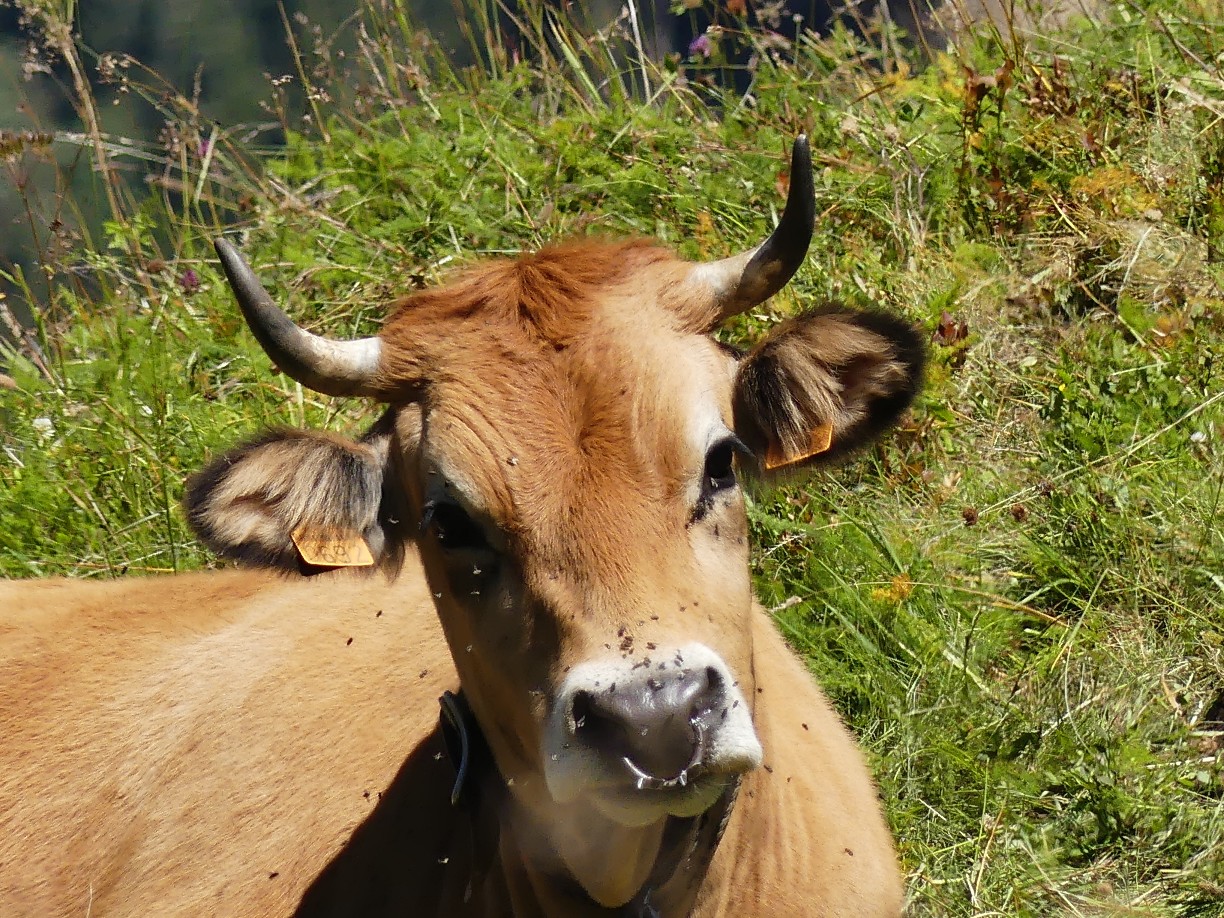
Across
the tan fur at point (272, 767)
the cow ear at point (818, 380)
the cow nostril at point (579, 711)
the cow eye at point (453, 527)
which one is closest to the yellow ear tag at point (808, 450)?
the cow ear at point (818, 380)

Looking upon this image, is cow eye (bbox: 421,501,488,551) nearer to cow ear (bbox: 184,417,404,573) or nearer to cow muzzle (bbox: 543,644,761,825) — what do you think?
cow ear (bbox: 184,417,404,573)

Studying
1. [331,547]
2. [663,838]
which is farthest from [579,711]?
[331,547]

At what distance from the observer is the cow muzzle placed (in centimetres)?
258

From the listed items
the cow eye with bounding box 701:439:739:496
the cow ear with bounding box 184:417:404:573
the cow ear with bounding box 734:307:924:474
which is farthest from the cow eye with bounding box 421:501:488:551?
the cow ear with bounding box 734:307:924:474

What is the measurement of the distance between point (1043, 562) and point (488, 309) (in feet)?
7.98

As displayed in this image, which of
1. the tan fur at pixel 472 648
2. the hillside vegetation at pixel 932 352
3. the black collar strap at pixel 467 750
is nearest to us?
the tan fur at pixel 472 648

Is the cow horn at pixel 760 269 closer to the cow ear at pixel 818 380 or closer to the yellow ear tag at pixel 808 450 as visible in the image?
the cow ear at pixel 818 380

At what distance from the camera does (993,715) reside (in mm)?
4512

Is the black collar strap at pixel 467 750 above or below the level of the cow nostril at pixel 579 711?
below

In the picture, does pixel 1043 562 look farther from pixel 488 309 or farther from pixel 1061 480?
pixel 488 309

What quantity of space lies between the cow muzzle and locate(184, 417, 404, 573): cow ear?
98 centimetres

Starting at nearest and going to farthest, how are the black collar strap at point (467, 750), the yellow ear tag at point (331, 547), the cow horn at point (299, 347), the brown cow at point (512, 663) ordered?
the brown cow at point (512, 663) < the cow horn at point (299, 347) < the black collar strap at point (467, 750) < the yellow ear tag at point (331, 547)

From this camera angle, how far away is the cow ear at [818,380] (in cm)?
343

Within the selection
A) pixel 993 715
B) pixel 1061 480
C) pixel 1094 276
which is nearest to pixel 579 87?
pixel 1094 276
